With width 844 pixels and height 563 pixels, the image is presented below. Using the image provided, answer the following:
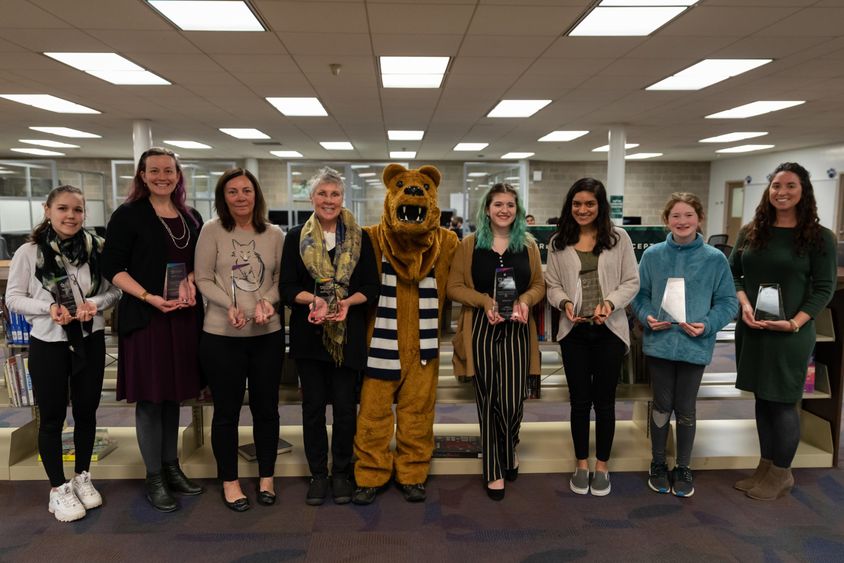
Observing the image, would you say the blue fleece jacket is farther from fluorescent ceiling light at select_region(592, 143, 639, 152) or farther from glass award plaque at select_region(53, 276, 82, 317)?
fluorescent ceiling light at select_region(592, 143, 639, 152)

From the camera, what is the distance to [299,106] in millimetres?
6785

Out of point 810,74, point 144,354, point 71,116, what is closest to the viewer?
point 144,354

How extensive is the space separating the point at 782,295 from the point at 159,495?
3.02 meters

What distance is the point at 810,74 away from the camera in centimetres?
518

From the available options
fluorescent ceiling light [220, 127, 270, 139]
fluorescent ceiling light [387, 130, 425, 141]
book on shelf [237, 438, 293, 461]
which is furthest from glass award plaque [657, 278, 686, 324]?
fluorescent ceiling light [220, 127, 270, 139]

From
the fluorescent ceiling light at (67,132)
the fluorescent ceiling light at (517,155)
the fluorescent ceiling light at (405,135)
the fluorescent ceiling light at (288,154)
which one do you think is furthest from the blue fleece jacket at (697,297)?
the fluorescent ceiling light at (288,154)

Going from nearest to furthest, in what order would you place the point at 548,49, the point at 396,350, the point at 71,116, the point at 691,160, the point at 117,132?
1. the point at 396,350
2. the point at 548,49
3. the point at 71,116
4. the point at 117,132
5. the point at 691,160

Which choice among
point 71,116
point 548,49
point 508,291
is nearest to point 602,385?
point 508,291

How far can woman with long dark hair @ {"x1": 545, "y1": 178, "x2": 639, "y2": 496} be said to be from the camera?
2.53 metres

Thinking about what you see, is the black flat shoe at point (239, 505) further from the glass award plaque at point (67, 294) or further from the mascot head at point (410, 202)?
the mascot head at point (410, 202)

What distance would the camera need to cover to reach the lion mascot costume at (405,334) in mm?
2471

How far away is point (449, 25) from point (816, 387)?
3.14m

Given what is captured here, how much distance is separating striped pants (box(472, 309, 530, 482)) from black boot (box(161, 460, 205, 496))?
1416mm

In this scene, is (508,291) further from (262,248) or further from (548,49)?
(548,49)
